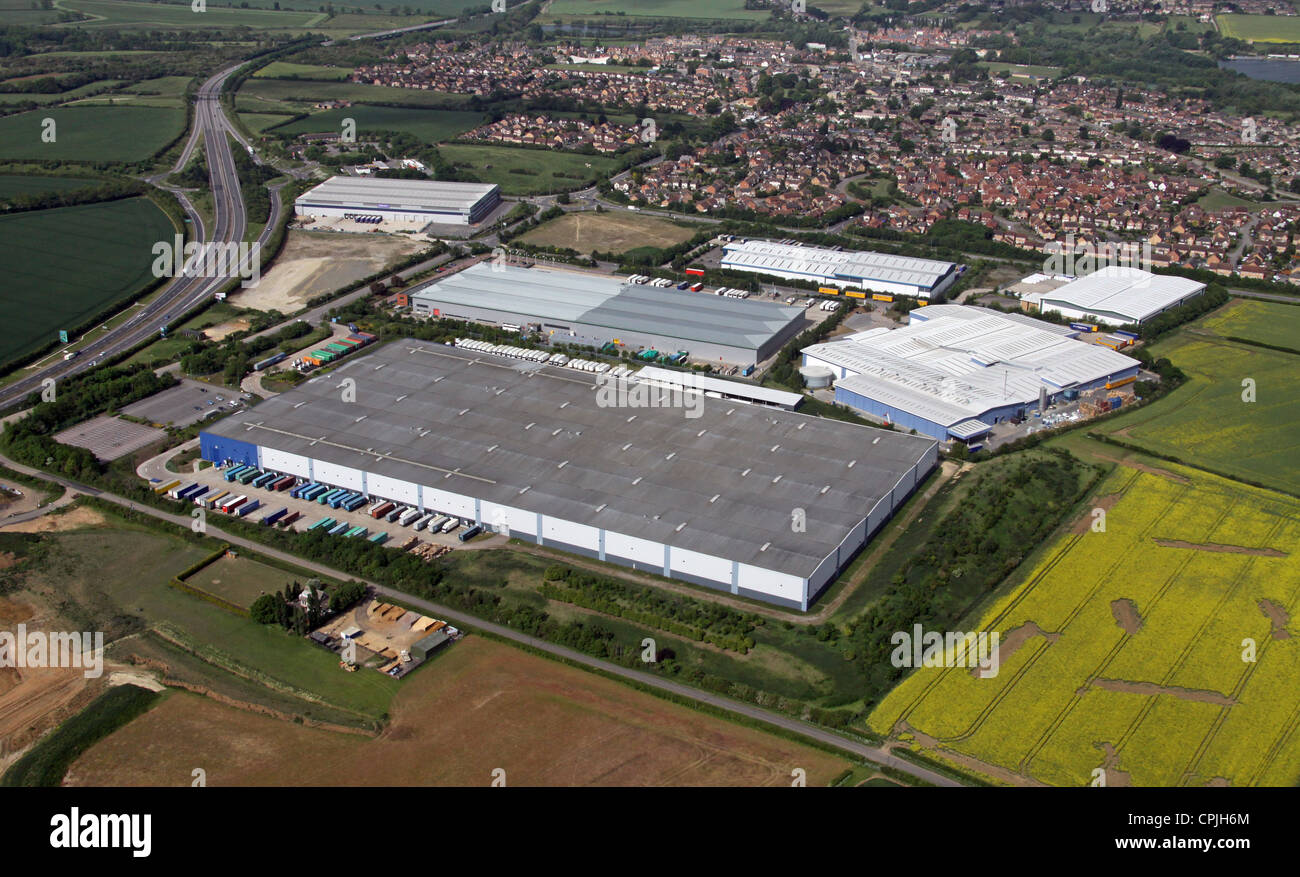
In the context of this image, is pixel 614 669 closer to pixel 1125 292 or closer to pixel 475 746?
pixel 475 746

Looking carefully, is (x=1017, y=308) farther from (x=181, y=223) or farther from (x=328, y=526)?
(x=181, y=223)

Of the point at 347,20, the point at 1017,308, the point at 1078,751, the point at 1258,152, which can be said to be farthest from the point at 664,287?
the point at 347,20

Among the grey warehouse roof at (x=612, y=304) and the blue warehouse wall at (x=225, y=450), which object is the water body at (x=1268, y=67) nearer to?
the grey warehouse roof at (x=612, y=304)

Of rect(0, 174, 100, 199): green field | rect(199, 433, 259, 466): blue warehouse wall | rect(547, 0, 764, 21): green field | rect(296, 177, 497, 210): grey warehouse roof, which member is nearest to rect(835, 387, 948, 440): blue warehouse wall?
rect(199, 433, 259, 466): blue warehouse wall

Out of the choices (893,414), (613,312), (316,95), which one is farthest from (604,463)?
(316,95)

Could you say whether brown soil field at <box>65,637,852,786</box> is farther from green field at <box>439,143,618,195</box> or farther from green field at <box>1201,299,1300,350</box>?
green field at <box>439,143,618,195</box>

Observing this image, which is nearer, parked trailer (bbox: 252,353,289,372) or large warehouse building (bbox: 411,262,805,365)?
parked trailer (bbox: 252,353,289,372)
